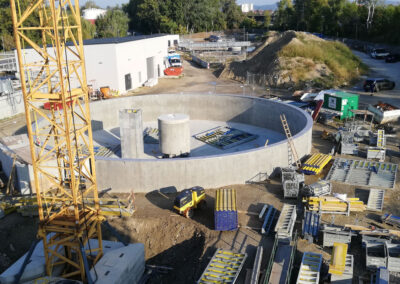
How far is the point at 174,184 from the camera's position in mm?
20156

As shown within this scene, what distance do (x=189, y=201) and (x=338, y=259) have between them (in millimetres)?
6861

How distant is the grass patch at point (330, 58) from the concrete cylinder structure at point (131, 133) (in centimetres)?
2707

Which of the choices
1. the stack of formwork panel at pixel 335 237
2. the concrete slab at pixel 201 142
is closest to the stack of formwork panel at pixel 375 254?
the stack of formwork panel at pixel 335 237

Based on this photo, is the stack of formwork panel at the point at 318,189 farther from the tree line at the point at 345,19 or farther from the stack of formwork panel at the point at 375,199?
the tree line at the point at 345,19

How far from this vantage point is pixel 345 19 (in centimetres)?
8662

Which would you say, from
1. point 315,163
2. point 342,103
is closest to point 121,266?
point 315,163

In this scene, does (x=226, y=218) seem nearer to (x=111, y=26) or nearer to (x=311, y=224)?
(x=311, y=224)

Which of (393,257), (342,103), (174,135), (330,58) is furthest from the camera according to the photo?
(330,58)

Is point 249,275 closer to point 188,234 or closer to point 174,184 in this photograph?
→ point 188,234

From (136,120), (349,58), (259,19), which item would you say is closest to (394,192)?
(136,120)

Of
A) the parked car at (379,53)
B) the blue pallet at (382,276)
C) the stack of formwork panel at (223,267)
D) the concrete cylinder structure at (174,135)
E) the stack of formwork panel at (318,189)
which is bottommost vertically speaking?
the stack of formwork panel at (223,267)

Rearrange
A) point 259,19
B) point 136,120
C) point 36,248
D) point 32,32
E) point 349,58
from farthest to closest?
point 259,19
point 32,32
point 349,58
point 136,120
point 36,248

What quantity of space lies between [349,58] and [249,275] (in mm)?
46633

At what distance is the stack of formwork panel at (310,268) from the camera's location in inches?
527
